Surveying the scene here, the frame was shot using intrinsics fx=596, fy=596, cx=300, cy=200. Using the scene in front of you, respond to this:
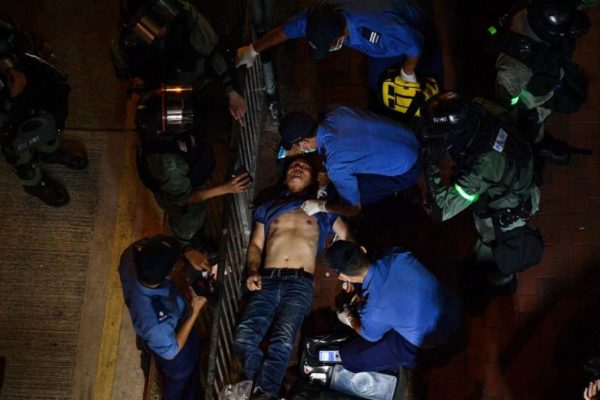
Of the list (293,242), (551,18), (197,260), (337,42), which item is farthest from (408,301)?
(551,18)

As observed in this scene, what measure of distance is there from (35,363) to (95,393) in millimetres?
626

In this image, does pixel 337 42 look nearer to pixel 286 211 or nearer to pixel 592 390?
pixel 286 211

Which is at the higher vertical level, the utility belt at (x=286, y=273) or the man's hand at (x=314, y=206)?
the man's hand at (x=314, y=206)

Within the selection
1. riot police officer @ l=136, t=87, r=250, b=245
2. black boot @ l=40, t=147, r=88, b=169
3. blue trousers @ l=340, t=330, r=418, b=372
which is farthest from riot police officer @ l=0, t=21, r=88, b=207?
blue trousers @ l=340, t=330, r=418, b=372

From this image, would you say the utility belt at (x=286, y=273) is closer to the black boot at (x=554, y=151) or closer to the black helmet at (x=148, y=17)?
the black helmet at (x=148, y=17)

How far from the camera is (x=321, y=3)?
496 centimetres

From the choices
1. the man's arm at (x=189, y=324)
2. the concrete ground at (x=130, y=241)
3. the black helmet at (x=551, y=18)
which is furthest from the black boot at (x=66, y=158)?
the black helmet at (x=551, y=18)

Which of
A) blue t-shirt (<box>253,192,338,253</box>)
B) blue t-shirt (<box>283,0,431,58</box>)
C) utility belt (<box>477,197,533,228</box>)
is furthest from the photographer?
blue t-shirt (<box>253,192,338,253</box>)

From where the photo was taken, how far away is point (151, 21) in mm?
4422

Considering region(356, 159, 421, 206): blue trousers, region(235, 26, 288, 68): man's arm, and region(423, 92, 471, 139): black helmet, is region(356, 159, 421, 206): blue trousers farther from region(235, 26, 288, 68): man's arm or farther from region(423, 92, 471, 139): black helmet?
region(235, 26, 288, 68): man's arm

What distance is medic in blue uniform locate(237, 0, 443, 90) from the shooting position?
4.60m

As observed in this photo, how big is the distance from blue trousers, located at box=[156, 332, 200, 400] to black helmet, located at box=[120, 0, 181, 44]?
236cm

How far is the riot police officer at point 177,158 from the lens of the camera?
418cm

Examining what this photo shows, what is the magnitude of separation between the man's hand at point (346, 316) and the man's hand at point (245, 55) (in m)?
2.26
